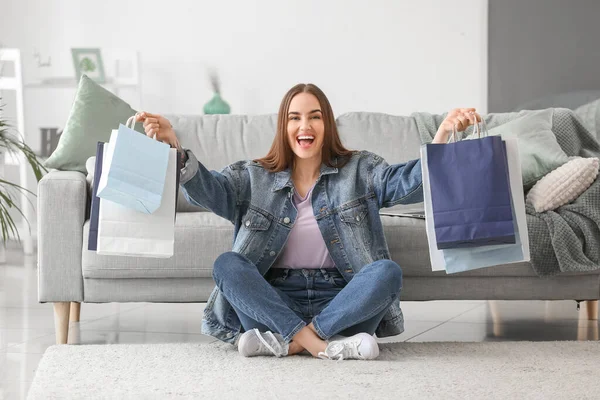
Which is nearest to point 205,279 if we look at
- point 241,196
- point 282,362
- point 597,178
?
point 241,196

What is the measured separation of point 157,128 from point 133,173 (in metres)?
0.16

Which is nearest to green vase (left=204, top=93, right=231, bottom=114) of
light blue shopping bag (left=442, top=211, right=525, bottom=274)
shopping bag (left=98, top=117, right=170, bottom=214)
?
shopping bag (left=98, top=117, right=170, bottom=214)

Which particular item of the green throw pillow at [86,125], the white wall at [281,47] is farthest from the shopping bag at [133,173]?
the white wall at [281,47]

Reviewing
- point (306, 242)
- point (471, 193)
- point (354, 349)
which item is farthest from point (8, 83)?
point (471, 193)

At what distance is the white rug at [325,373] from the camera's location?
1.98 m

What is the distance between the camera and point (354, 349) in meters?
2.32

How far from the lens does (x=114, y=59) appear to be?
211 inches

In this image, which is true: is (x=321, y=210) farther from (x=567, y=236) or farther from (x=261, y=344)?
(x=567, y=236)

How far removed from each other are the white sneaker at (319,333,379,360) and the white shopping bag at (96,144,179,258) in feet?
1.62

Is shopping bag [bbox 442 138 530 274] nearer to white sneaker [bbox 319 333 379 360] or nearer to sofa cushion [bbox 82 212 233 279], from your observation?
white sneaker [bbox 319 333 379 360]

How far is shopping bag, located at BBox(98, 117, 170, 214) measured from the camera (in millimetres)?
2152

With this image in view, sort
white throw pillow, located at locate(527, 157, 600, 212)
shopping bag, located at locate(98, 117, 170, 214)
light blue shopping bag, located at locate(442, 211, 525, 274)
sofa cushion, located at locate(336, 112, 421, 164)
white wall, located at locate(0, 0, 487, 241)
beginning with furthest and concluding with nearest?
white wall, located at locate(0, 0, 487, 241) → sofa cushion, located at locate(336, 112, 421, 164) → white throw pillow, located at locate(527, 157, 600, 212) → light blue shopping bag, located at locate(442, 211, 525, 274) → shopping bag, located at locate(98, 117, 170, 214)

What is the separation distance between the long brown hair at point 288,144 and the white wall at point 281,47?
2.72 meters

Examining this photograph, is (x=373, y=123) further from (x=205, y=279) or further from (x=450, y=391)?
(x=450, y=391)
